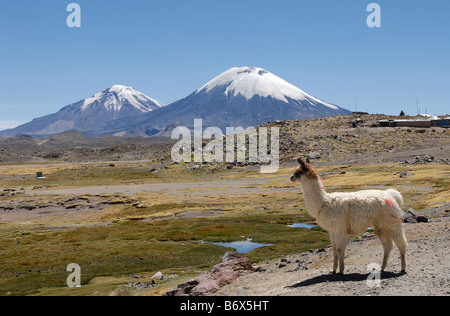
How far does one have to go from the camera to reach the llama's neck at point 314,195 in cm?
1473

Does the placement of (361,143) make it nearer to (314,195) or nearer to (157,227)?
(157,227)

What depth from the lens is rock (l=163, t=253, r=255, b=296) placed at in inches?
595

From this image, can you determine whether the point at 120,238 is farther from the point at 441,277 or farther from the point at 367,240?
the point at 441,277

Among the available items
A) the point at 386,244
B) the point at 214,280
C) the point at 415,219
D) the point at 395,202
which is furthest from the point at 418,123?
the point at 214,280

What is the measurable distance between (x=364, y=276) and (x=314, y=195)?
3.09 meters

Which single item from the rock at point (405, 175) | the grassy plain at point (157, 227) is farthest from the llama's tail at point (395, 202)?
the rock at point (405, 175)

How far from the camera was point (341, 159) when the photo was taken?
10888cm

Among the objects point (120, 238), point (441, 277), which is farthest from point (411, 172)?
point (441, 277)

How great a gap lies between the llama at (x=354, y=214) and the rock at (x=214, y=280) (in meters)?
4.29

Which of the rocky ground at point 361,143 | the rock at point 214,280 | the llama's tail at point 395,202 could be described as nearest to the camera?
the llama's tail at point 395,202

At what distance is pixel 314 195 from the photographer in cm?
1477

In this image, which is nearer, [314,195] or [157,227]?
[314,195]

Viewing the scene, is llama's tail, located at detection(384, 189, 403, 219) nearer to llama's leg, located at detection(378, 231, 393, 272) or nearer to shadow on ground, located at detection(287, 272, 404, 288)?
llama's leg, located at detection(378, 231, 393, 272)

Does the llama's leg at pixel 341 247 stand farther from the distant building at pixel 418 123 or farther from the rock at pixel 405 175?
the distant building at pixel 418 123
